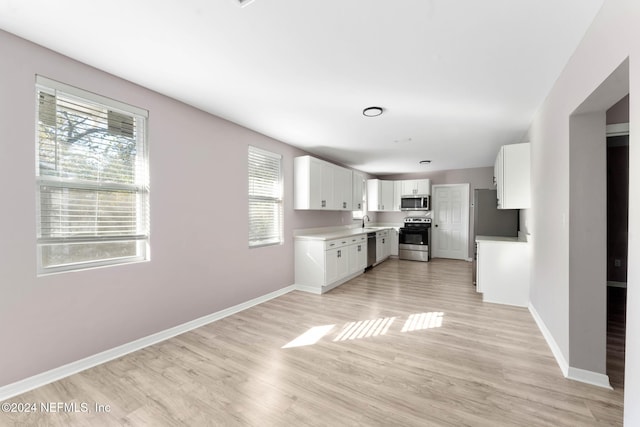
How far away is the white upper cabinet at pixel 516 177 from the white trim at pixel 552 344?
133 cm

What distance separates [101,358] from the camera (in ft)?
7.66

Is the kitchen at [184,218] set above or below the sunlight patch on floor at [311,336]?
above

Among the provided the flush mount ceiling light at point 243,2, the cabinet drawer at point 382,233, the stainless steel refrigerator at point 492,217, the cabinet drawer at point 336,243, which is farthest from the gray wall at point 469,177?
the flush mount ceiling light at point 243,2

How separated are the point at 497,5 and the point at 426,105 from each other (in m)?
1.46

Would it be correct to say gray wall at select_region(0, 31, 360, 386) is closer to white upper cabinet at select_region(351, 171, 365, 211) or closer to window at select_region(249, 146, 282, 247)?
window at select_region(249, 146, 282, 247)

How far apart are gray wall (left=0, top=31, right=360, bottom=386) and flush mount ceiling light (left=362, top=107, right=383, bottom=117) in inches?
65.5

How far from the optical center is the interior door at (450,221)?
7227 mm

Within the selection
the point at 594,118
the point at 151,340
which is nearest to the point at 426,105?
the point at 594,118

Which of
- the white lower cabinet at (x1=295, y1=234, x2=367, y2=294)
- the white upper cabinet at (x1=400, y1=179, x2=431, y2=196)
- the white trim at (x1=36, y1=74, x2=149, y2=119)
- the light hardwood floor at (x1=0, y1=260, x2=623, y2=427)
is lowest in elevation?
the light hardwood floor at (x1=0, y1=260, x2=623, y2=427)

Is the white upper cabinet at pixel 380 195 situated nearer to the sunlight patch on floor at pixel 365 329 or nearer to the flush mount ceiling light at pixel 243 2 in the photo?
the sunlight patch on floor at pixel 365 329

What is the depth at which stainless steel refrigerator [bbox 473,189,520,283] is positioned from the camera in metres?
4.58

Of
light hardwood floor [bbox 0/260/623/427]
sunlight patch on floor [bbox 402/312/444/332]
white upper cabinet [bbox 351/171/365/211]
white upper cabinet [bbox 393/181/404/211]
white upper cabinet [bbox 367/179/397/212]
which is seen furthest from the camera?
white upper cabinet [bbox 393/181/404/211]

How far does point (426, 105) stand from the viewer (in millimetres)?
3018

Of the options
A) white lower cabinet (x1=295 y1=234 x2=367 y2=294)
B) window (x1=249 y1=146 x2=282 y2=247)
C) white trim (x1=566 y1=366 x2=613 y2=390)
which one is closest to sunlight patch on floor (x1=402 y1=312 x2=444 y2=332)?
white trim (x1=566 y1=366 x2=613 y2=390)
